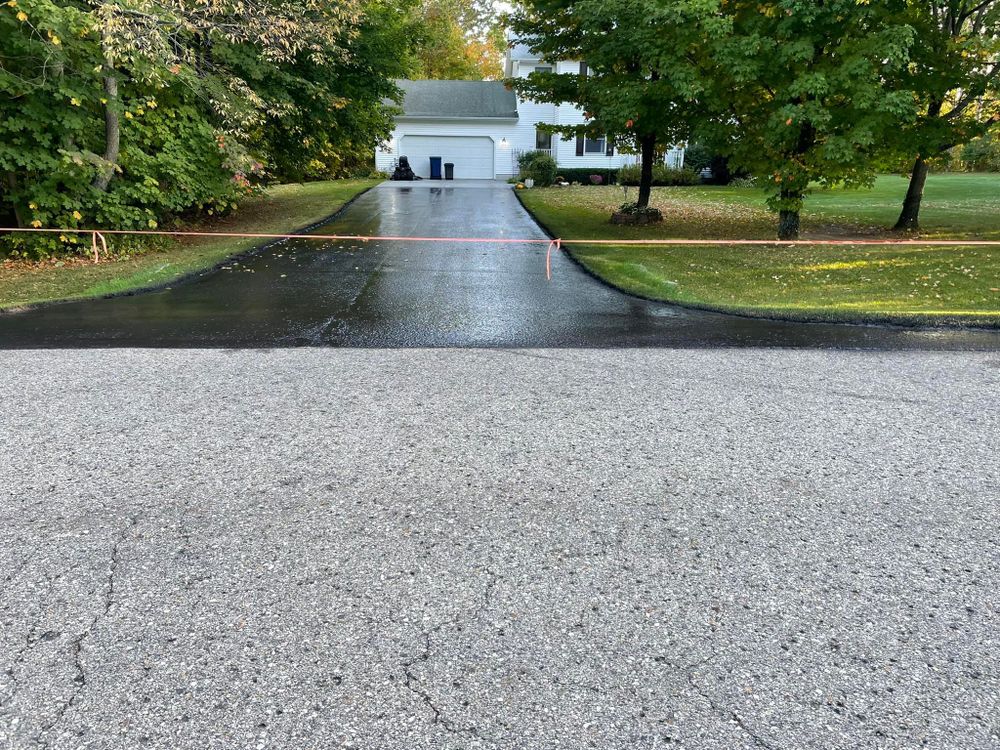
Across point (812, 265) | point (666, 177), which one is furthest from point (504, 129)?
point (812, 265)

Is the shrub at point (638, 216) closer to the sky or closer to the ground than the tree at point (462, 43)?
closer to the ground

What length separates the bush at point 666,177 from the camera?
32.8 meters

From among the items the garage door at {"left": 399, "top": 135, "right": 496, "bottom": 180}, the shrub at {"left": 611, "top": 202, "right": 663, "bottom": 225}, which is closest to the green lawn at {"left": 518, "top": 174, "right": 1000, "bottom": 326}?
the shrub at {"left": 611, "top": 202, "right": 663, "bottom": 225}

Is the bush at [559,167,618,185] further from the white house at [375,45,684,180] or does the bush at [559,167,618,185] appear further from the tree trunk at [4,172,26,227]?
the tree trunk at [4,172,26,227]

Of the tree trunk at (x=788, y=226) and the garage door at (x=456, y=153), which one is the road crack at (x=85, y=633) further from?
the garage door at (x=456, y=153)

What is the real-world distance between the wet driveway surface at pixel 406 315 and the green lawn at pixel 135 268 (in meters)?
0.54

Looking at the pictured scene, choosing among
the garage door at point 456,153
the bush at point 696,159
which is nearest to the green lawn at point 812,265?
the bush at point 696,159

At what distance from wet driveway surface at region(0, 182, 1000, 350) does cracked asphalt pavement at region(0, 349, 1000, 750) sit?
1.90 meters

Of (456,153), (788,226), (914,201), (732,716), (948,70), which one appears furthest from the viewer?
(456,153)

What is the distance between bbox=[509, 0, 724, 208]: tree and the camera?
1273cm

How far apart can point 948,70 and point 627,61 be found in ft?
20.6

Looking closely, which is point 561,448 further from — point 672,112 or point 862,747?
point 672,112

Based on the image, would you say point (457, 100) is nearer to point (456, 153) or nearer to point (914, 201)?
point (456, 153)

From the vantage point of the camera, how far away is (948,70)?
13.5 m
